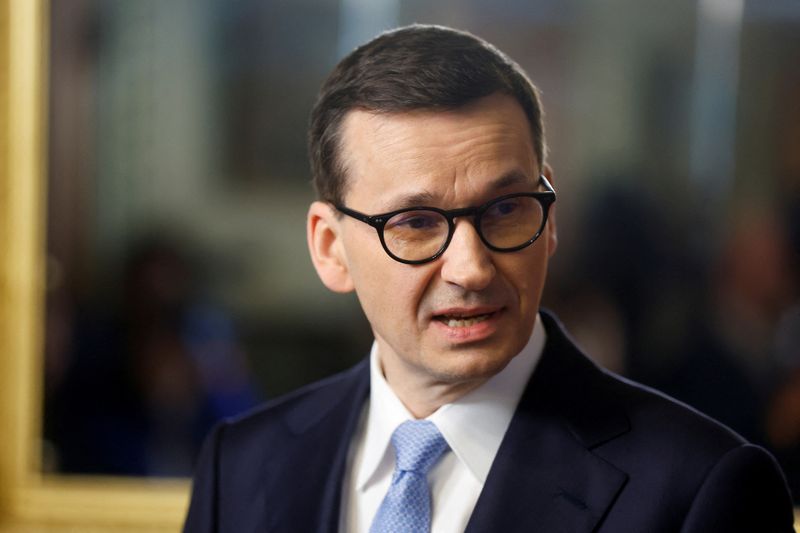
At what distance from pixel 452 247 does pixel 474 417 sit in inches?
11.2

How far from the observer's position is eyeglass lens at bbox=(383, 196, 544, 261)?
1.29 metres

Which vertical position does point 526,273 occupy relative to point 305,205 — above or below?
above

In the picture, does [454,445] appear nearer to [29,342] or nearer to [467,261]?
[467,261]

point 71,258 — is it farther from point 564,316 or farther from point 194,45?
point 564,316

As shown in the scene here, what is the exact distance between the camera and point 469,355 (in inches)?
50.8

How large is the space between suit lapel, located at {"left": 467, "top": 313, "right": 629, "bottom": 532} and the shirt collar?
2cm

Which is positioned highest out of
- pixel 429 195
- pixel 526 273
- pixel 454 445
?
pixel 429 195

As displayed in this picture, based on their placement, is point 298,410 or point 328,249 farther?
point 298,410

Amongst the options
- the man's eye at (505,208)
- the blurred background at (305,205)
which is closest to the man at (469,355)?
the man's eye at (505,208)

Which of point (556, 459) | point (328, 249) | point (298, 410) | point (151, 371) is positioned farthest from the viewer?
point (151, 371)

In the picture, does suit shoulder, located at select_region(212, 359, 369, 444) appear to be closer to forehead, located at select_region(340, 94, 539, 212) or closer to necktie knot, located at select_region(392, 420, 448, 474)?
necktie knot, located at select_region(392, 420, 448, 474)

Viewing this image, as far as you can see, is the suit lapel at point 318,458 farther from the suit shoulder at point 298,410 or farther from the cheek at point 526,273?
the cheek at point 526,273

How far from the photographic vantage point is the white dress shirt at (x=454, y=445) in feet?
4.62

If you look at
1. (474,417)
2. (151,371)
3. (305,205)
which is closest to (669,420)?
(474,417)
